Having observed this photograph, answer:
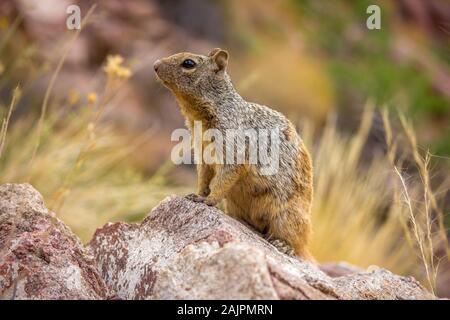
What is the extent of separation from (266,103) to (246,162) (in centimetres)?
742

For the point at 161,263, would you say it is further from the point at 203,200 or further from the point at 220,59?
the point at 220,59

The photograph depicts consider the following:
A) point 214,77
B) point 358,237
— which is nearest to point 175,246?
point 214,77

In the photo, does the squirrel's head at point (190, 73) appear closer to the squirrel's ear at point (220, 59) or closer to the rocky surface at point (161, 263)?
the squirrel's ear at point (220, 59)

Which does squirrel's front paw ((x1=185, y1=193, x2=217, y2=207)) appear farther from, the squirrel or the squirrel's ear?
the squirrel's ear

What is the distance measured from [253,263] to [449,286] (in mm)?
5908

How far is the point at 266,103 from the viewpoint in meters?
12.0

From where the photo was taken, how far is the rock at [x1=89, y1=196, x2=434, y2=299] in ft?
10.2

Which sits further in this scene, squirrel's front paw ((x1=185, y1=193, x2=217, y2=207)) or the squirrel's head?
the squirrel's head

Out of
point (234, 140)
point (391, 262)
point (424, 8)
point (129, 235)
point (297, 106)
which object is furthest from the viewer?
point (424, 8)

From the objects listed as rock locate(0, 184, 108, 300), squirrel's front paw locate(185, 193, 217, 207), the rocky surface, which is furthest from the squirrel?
rock locate(0, 184, 108, 300)

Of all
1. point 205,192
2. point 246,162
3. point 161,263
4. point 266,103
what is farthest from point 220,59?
point 266,103

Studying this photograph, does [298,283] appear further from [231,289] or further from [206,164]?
[206,164]
